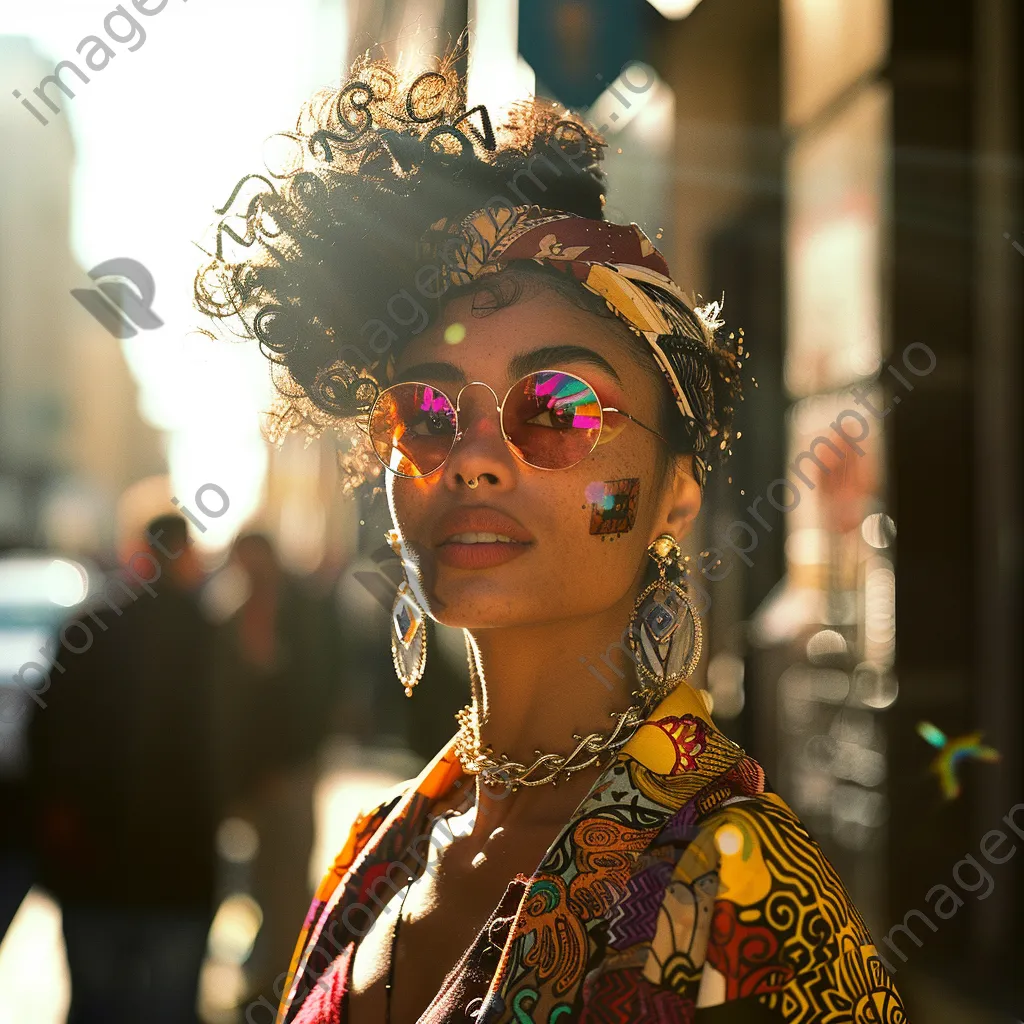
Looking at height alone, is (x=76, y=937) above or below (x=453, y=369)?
below

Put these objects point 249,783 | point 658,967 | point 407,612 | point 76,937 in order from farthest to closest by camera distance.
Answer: point 249,783 → point 76,937 → point 407,612 → point 658,967

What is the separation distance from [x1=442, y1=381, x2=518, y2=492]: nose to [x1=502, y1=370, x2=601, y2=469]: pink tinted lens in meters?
0.03

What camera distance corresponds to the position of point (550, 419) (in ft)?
5.99

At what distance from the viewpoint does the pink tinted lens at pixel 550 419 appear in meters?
1.83

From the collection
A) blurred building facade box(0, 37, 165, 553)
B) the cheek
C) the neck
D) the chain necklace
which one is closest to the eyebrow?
the cheek

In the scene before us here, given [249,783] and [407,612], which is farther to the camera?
[249,783]

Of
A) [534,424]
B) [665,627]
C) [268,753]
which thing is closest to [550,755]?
[665,627]

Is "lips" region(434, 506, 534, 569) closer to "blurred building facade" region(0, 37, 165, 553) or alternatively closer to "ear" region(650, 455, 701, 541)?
"ear" region(650, 455, 701, 541)

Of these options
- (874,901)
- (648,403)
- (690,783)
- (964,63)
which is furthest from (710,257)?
(690,783)

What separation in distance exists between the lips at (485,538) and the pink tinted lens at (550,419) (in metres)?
0.10

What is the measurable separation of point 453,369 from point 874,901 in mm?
4488

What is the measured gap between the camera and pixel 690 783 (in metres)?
1.64

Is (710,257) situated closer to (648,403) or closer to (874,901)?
(874,901)

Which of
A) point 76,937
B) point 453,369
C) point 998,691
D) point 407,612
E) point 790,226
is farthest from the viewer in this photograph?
point 790,226
